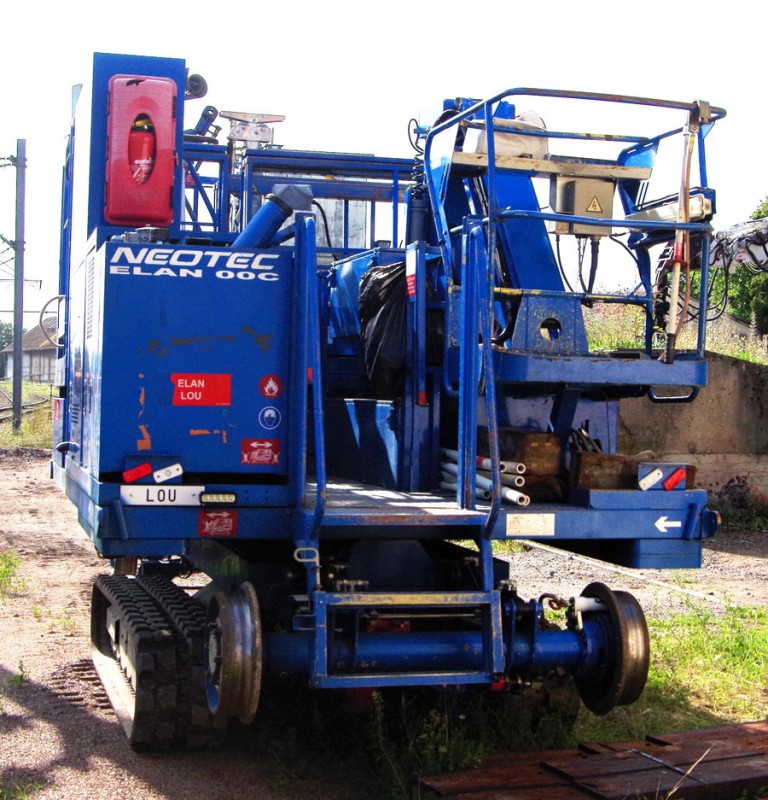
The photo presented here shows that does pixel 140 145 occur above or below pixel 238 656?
above

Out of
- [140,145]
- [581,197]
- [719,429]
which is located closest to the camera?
[140,145]

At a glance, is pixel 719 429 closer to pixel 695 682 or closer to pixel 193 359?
pixel 695 682

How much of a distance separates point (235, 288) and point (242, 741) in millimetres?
2478

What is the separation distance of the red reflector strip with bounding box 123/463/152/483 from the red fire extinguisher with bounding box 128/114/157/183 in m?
1.61

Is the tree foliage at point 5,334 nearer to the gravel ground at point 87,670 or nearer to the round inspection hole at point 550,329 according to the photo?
the gravel ground at point 87,670

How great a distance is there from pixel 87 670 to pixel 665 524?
12.9 feet

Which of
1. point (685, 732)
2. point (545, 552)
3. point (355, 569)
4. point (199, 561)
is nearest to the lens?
point (355, 569)

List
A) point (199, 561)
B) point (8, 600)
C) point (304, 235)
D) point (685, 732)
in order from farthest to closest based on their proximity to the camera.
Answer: point (8, 600), point (199, 561), point (685, 732), point (304, 235)

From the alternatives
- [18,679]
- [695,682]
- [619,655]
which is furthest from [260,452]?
[695,682]

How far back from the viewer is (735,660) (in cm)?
758

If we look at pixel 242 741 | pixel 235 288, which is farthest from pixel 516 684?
pixel 235 288

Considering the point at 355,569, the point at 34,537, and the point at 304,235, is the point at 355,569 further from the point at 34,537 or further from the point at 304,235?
the point at 34,537

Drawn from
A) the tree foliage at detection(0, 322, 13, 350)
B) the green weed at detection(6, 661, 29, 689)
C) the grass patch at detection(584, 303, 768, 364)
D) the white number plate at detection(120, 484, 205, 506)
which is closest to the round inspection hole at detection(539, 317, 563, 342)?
the white number plate at detection(120, 484, 205, 506)

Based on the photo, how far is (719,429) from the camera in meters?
15.6
